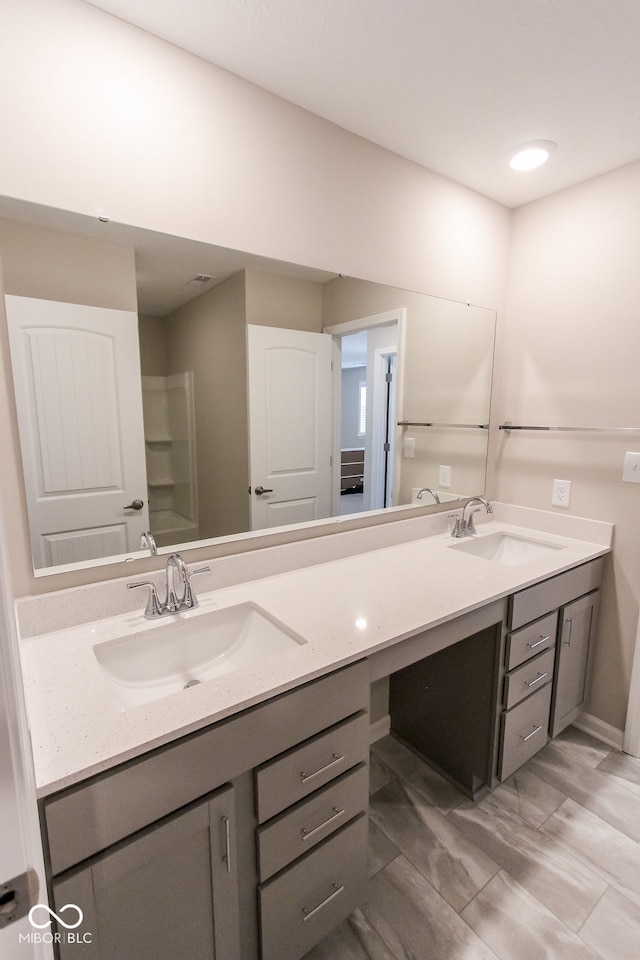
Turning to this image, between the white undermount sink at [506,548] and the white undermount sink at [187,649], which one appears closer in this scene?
the white undermount sink at [187,649]

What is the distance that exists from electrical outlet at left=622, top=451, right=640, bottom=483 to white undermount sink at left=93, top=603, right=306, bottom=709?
1512mm

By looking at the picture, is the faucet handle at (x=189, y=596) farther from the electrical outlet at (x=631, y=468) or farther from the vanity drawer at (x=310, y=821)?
the electrical outlet at (x=631, y=468)

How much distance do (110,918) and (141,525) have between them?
0.82 meters

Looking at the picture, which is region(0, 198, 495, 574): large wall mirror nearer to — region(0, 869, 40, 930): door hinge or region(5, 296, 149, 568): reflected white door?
region(5, 296, 149, 568): reflected white door

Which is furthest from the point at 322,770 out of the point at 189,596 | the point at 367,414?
the point at 367,414

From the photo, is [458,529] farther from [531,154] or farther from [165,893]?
[165,893]

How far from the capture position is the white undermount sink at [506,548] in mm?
1958

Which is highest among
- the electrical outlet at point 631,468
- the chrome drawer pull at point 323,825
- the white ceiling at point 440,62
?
the white ceiling at point 440,62

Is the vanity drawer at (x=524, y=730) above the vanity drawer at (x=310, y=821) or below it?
below

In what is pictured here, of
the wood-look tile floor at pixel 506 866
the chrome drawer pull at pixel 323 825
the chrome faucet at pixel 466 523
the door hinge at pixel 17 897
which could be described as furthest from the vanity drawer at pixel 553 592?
the door hinge at pixel 17 897

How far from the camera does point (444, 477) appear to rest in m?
2.09

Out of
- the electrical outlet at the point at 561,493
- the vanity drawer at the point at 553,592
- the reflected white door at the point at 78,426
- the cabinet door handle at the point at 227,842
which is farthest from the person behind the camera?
the electrical outlet at the point at 561,493

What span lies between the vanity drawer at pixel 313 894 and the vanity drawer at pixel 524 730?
70 cm

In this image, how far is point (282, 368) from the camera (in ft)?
5.08
